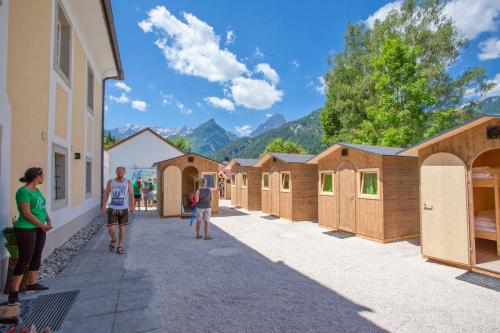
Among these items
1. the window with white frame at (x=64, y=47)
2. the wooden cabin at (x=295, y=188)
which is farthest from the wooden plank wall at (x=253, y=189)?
the window with white frame at (x=64, y=47)

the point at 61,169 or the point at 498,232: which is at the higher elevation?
the point at 61,169

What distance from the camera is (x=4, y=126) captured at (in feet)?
13.8

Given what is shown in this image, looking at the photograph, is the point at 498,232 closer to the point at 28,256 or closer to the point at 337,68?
the point at 28,256

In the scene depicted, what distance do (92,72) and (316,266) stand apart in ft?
36.3

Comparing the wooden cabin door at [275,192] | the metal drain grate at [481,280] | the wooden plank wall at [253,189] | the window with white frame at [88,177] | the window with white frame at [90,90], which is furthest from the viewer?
the wooden plank wall at [253,189]

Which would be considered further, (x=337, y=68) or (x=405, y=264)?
(x=337, y=68)

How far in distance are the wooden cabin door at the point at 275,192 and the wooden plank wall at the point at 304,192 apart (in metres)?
1.32

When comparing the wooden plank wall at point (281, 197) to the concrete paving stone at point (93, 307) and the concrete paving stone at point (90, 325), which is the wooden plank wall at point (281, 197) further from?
the concrete paving stone at point (90, 325)

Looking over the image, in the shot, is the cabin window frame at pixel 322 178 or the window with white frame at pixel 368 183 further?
the cabin window frame at pixel 322 178

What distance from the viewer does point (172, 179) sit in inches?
519

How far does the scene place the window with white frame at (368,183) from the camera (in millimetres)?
8250

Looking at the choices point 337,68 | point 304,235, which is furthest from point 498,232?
point 337,68

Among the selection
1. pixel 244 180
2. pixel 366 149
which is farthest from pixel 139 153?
pixel 366 149

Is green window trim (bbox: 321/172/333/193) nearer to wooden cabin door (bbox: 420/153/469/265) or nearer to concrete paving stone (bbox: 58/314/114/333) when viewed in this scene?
wooden cabin door (bbox: 420/153/469/265)
